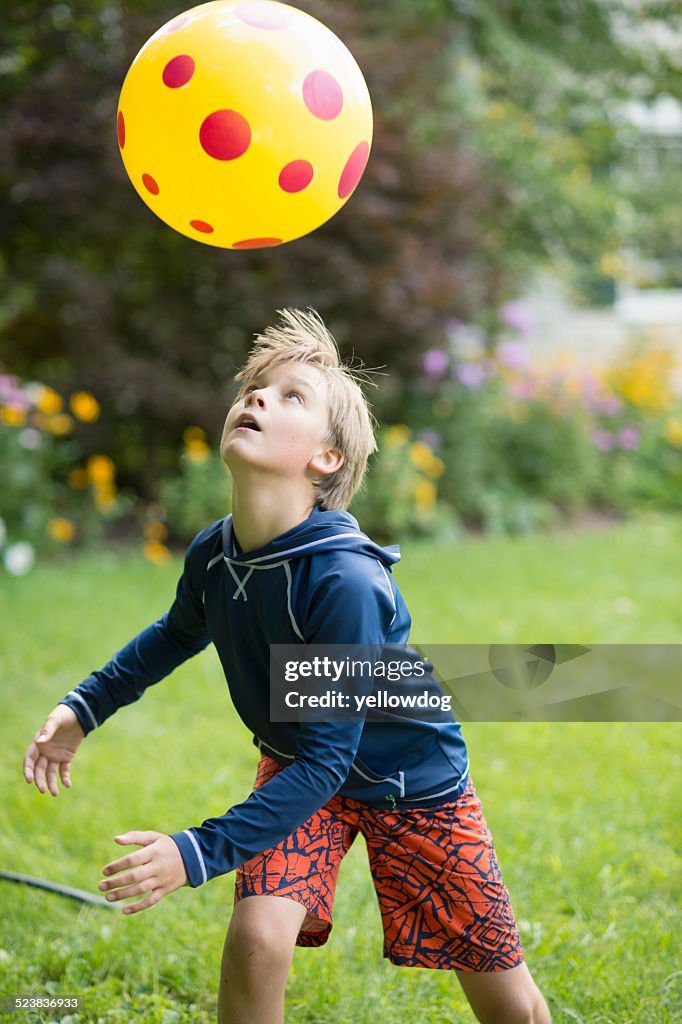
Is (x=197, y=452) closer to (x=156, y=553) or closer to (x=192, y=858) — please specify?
(x=156, y=553)

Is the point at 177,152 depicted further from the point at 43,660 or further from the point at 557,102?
the point at 557,102

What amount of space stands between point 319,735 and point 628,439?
705 centimetres

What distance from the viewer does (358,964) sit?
242 cm

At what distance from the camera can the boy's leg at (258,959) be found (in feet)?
5.51

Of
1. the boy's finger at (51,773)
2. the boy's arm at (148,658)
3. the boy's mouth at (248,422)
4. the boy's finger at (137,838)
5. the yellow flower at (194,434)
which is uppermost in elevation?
the yellow flower at (194,434)

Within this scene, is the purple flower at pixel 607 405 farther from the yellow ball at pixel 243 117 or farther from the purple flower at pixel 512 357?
the yellow ball at pixel 243 117

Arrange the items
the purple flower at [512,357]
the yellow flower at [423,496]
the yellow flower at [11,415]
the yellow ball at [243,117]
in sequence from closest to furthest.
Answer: the yellow ball at [243,117] → the yellow flower at [11,415] → the yellow flower at [423,496] → the purple flower at [512,357]

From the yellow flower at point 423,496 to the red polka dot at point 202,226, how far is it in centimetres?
475

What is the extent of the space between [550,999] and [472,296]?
18.1 ft

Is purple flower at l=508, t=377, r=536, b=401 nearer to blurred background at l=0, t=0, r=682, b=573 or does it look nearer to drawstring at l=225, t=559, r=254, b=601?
blurred background at l=0, t=0, r=682, b=573

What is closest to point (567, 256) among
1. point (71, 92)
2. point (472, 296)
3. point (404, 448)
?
point (472, 296)

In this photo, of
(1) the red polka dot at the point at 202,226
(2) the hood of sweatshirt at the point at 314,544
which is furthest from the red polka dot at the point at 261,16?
(2) the hood of sweatshirt at the point at 314,544

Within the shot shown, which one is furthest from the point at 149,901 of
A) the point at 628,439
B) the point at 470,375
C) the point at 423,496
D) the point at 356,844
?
the point at 628,439

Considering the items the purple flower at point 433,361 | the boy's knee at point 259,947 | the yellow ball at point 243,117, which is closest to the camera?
the boy's knee at point 259,947
